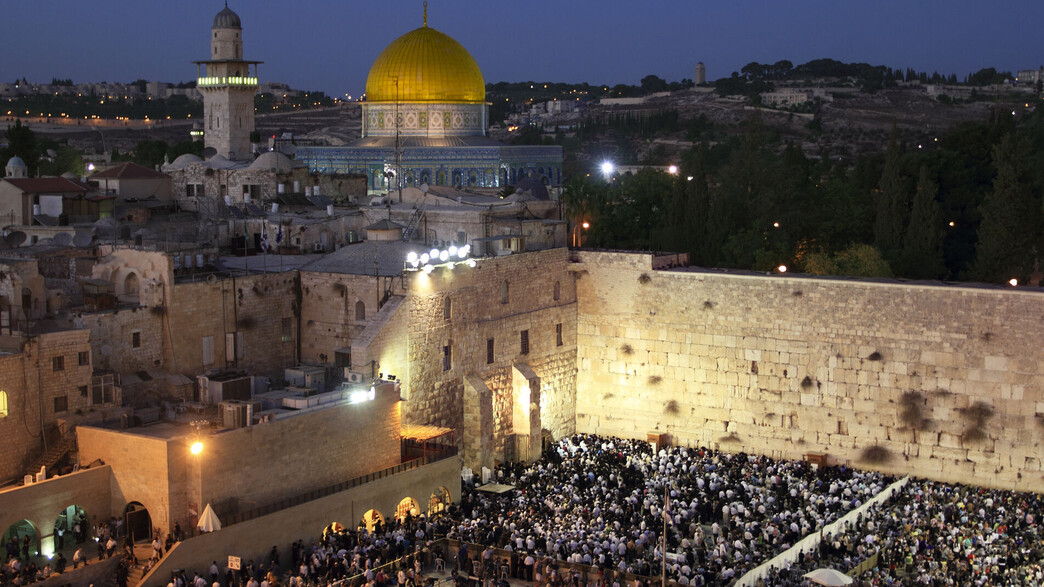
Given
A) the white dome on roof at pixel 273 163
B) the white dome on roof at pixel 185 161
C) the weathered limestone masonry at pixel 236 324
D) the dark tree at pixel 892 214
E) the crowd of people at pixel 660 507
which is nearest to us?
the crowd of people at pixel 660 507

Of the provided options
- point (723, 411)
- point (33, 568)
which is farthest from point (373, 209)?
point (33, 568)

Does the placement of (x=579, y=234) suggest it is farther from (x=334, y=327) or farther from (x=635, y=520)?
(x=635, y=520)

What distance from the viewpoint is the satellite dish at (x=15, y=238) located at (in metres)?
29.9

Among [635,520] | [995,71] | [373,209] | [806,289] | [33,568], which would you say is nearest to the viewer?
[33,568]

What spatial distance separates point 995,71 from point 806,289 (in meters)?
108

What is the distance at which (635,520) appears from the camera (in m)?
23.4

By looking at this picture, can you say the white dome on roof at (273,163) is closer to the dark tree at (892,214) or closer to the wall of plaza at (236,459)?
the wall of plaza at (236,459)

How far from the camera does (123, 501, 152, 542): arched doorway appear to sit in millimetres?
20703

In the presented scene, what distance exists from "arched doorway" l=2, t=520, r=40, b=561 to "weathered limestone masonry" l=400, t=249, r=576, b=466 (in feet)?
26.1

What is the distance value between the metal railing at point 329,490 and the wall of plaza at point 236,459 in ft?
1.06

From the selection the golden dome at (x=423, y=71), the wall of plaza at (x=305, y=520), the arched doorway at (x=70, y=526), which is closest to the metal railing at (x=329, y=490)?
the wall of plaza at (x=305, y=520)

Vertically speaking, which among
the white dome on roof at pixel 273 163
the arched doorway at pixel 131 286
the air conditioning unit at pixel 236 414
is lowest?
the air conditioning unit at pixel 236 414

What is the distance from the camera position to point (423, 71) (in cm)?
4438

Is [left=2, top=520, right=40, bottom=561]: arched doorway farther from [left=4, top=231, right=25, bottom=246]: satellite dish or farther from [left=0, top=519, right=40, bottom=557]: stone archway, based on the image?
[left=4, top=231, right=25, bottom=246]: satellite dish
